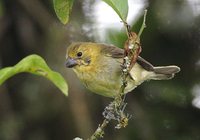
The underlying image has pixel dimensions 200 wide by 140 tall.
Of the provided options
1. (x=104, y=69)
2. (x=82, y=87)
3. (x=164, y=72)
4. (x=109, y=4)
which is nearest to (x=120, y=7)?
(x=109, y=4)

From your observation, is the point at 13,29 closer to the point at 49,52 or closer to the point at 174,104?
the point at 49,52

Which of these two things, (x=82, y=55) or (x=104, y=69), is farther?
(x=82, y=55)

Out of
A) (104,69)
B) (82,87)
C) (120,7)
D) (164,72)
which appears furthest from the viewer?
(82,87)

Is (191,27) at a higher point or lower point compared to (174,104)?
higher

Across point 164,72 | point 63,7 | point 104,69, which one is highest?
point 63,7

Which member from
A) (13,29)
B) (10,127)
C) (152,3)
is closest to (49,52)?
(13,29)

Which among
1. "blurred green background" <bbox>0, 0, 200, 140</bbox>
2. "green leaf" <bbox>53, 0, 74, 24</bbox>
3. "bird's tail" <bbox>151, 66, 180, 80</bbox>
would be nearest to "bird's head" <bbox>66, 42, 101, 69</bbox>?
"bird's tail" <bbox>151, 66, 180, 80</bbox>

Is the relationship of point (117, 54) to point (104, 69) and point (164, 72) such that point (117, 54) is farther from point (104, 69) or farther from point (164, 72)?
point (164, 72)
